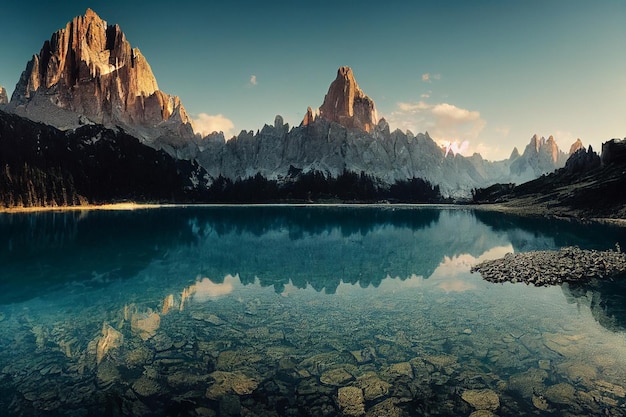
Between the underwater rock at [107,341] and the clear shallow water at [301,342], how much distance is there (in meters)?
0.13

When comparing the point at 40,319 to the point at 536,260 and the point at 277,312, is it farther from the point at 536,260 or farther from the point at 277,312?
the point at 536,260

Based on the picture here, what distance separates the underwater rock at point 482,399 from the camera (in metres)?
14.2

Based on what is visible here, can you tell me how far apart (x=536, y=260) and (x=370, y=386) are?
1476 inches

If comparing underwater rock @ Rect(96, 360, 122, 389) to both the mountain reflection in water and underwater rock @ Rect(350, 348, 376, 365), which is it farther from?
the mountain reflection in water

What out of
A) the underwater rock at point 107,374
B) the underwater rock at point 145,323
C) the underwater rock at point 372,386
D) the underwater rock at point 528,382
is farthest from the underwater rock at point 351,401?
the underwater rock at point 145,323

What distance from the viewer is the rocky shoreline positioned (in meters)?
36.3

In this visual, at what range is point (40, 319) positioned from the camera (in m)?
24.8

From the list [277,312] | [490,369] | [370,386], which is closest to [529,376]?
[490,369]

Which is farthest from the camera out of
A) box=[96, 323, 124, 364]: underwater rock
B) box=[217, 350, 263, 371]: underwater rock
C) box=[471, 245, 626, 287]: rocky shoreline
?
box=[471, 245, 626, 287]: rocky shoreline

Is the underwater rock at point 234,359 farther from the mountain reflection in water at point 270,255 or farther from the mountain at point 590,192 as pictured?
the mountain at point 590,192

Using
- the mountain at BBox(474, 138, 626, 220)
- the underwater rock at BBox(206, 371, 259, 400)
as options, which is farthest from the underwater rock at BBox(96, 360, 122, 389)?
the mountain at BBox(474, 138, 626, 220)

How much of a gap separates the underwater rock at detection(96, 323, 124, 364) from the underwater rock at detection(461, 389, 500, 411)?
56.8 feet

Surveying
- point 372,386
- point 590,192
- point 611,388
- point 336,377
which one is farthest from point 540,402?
point 590,192

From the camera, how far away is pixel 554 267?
130ft
